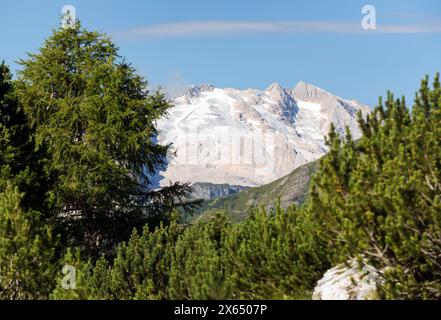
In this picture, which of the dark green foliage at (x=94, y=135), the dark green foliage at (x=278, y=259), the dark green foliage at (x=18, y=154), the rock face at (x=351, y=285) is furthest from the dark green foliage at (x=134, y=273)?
the dark green foliage at (x=94, y=135)

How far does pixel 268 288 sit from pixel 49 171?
820 inches

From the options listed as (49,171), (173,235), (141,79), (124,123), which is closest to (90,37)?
(141,79)

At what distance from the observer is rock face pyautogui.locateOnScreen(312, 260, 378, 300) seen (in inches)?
565

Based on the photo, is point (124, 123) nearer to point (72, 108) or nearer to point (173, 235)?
point (72, 108)

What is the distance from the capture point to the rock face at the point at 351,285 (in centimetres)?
1436

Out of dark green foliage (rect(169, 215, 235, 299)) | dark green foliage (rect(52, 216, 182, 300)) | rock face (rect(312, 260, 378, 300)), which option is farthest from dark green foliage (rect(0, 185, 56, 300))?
rock face (rect(312, 260, 378, 300))

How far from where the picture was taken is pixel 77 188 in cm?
3453

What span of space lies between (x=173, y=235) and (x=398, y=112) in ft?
38.9

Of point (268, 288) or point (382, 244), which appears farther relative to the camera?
point (268, 288)

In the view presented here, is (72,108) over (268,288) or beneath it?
over

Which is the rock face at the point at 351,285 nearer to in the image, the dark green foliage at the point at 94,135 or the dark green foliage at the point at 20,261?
the dark green foliage at the point at 20,261
